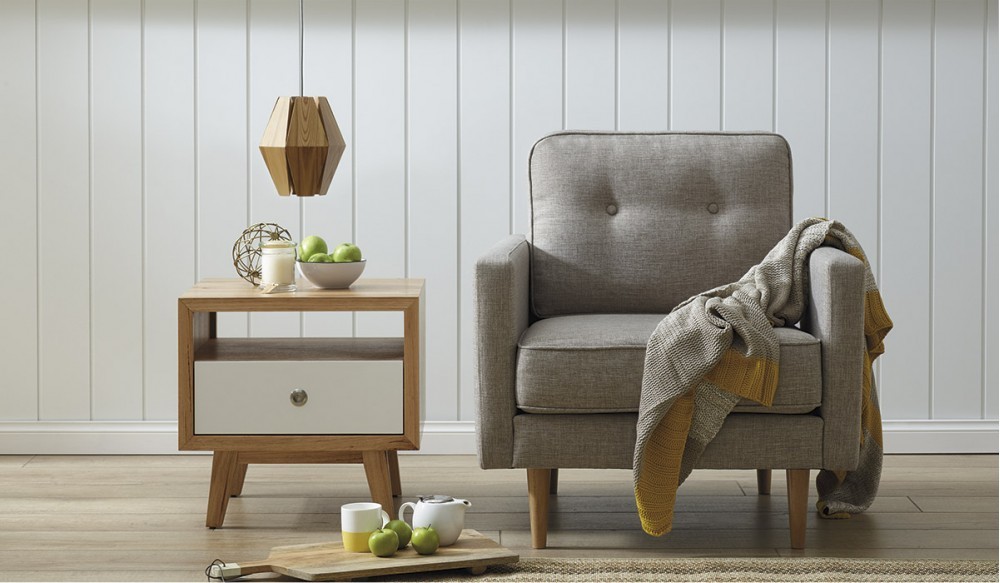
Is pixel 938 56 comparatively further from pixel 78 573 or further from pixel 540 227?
pixel 78 573

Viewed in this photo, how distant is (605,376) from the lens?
2207mm

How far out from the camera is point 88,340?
128 inches

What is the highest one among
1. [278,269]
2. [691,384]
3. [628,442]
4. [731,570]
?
[278,269]

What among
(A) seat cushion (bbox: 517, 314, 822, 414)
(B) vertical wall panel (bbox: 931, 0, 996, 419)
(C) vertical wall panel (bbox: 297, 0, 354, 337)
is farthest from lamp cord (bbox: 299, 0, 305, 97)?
(B) vertical wall panel (bbox: 931, 0, 996, 419)

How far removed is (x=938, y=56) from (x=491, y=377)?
1809 millimetres

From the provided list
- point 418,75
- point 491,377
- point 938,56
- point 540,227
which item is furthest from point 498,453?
point 938,56

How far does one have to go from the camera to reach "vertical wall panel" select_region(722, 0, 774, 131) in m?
3.23

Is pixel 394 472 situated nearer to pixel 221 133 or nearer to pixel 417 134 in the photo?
pixel 417 134

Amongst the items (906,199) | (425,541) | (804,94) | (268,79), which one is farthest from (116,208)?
(906,199)

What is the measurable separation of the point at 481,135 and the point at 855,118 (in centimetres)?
107

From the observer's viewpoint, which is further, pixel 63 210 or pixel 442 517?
pixel 63 210

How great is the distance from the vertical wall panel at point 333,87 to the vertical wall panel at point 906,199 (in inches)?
60.3

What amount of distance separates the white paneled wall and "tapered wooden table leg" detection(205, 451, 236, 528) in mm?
893

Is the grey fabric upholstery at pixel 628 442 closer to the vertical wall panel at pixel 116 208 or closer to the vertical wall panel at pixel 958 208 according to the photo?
the vertical wall panel at pixel 958 208
